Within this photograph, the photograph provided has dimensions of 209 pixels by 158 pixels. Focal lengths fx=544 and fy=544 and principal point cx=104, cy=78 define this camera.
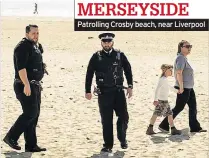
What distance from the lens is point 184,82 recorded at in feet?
32.3

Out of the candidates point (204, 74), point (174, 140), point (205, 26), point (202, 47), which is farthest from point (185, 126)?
point (205, 26)

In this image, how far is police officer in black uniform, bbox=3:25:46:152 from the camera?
787cm

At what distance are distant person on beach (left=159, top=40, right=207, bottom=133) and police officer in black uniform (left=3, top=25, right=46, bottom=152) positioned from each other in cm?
266

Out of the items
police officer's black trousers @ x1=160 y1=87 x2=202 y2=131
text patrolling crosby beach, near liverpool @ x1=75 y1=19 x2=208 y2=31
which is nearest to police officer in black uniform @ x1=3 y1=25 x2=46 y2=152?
police officer's black trousers @ x1=160 y1=87 x2=202 y2=131

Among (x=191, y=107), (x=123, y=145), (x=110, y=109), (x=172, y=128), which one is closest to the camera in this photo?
(x=110, y=109)

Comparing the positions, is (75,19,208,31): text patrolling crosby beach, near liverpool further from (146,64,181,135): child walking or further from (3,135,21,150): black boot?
(3,135,21,150): black boot

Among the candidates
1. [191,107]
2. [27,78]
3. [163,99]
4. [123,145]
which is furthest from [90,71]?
[191,107]

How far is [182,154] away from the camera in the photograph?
8.42 meters

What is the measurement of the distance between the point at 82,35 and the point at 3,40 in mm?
6625

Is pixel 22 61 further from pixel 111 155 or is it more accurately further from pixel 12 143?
pixel 111 155

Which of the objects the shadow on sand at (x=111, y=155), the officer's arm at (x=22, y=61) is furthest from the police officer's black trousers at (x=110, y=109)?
Result: the officer's arm at (x=22, y=61)

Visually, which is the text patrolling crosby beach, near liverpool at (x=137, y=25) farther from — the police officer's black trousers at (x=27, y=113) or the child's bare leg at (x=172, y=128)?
the police officer's black trousers at (x=27, y=113)

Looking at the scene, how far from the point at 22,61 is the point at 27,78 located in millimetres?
288

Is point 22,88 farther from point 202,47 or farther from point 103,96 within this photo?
point 202,47
